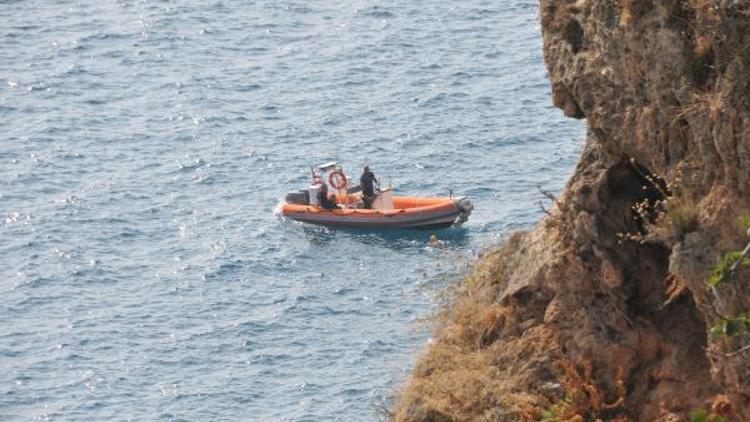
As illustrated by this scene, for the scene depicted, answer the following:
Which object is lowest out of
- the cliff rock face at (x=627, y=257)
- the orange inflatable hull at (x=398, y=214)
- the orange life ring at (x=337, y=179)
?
the orange inflatable hull at (x=398, y=214)

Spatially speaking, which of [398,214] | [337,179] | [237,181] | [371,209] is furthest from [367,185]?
[237,181]

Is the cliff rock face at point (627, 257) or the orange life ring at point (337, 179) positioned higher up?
the cliff rock face at point (627, 257)

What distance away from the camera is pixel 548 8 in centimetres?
1756

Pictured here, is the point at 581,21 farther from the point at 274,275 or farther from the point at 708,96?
the point at 274,275

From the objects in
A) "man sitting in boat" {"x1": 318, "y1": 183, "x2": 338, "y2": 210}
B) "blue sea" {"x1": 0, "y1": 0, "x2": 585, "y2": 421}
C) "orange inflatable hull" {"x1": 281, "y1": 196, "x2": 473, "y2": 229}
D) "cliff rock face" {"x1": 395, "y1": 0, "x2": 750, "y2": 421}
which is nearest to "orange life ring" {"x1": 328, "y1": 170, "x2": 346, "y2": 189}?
"man sitting in boat" {"x1": 318, "y1": 183, "x2": 338, "y2": 210}

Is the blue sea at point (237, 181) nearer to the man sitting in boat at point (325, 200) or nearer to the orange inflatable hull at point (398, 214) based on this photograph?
the orange inflatable hull at point (398, 214)

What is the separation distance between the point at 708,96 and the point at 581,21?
94.0 inches

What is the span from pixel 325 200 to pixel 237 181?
16.2 ft

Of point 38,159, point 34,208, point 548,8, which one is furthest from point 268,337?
point 548,8

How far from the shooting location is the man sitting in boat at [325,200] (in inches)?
1917

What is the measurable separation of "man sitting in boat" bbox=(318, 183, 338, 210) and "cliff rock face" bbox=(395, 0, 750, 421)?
28428mm

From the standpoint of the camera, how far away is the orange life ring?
4897 centimetres

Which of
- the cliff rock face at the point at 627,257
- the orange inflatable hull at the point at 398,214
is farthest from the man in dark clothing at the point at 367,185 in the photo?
the cliff rock face at the point at 627,257

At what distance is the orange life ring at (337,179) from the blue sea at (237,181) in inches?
56.8
